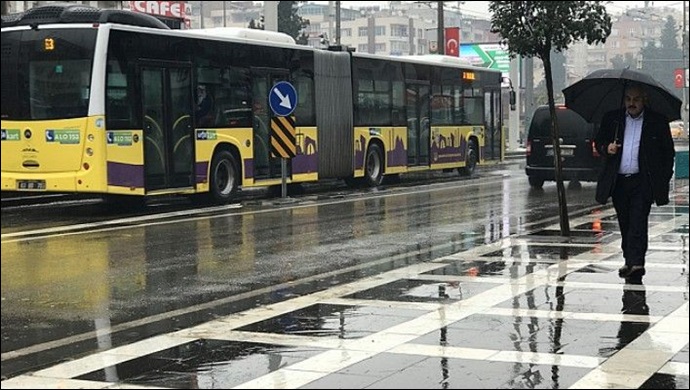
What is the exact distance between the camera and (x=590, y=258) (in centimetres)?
1170

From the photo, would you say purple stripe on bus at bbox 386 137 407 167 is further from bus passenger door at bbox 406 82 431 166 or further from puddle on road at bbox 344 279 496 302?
puddle on road at bbox 344 279 496 302

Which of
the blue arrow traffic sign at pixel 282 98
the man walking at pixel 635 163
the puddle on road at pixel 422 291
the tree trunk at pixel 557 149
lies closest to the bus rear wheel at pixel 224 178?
the blue arrow traffic sign at pixel 282 98

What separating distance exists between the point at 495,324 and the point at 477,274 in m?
2.70

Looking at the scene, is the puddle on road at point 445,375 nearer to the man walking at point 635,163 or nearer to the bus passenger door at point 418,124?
the man walking at point 635,163

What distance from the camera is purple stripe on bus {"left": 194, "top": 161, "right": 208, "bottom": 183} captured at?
64.6 feet

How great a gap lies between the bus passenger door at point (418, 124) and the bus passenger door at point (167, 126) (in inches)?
375

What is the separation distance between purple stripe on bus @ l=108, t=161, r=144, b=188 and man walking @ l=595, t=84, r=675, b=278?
9.81 meters

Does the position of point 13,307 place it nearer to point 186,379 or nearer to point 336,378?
point 186,379

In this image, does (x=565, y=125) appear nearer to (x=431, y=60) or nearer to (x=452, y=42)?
(x=431, y=60)

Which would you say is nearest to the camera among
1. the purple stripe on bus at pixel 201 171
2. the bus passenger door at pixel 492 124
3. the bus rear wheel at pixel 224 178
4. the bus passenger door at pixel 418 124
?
the purple stripe on bus at pixel 201 171

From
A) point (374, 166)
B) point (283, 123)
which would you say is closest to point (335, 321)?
point (283, 123)

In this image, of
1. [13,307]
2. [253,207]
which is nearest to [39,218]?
[253,207]

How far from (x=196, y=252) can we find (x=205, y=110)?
7363mm

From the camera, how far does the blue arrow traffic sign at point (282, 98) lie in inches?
818
